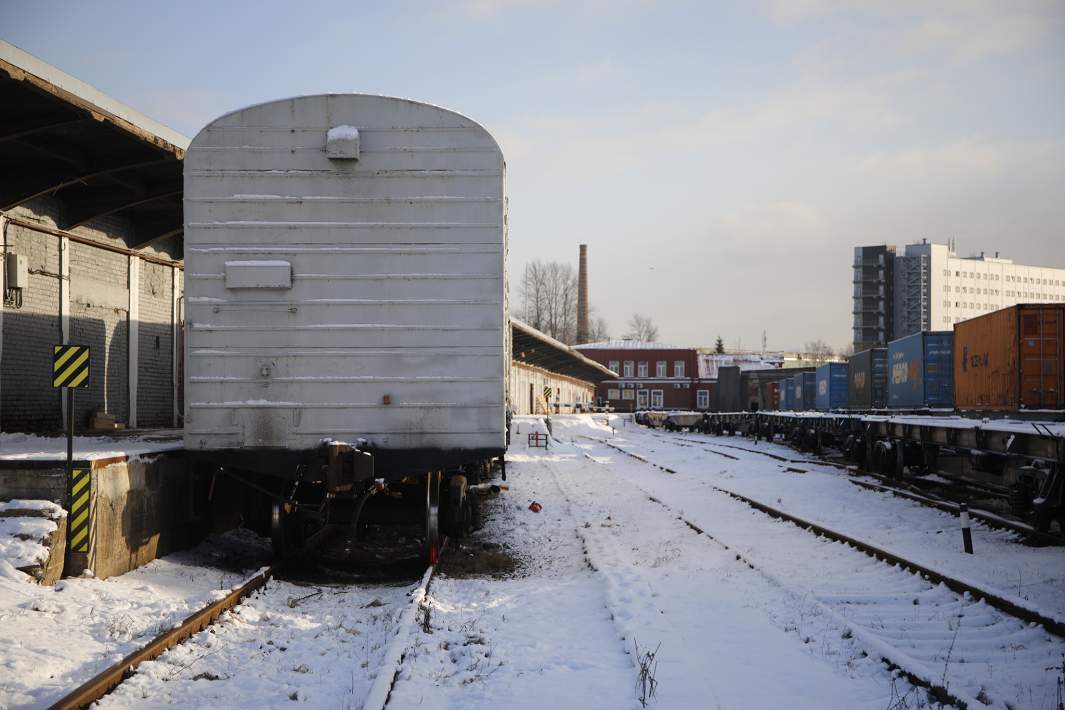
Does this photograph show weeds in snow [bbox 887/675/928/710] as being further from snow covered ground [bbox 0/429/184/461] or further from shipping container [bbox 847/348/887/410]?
shipping container [bbox 847/348/887/410]

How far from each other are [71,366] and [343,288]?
277 cm

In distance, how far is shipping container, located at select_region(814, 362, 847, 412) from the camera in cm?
3453

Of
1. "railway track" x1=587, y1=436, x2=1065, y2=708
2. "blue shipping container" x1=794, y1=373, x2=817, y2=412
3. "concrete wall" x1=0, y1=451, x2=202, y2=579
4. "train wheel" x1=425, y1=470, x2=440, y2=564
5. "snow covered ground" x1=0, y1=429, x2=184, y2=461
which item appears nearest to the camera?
"railway track" x1=587, y1=436, x2=1065, y2=708

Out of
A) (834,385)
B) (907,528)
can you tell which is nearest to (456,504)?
(907,528)

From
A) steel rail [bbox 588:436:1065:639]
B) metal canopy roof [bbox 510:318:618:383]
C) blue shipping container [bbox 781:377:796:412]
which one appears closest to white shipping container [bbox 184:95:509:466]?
steel rail [bbox 588:436:1065:639]

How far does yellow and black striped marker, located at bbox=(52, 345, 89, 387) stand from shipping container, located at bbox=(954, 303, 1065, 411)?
16.0 metres

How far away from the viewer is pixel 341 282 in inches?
344

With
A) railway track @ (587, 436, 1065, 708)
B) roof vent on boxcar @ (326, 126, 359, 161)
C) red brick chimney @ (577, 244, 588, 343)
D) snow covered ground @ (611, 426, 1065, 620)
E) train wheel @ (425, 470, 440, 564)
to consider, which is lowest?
snow covered ground @ (611, 426, 1065, 620)

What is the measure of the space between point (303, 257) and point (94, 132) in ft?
15.6

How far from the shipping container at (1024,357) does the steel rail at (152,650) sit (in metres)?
15.2

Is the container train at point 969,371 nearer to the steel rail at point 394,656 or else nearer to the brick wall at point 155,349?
the steel rail at point 394,656


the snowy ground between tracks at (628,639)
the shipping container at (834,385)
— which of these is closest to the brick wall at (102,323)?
the snowy ground between tracks at (628,639)

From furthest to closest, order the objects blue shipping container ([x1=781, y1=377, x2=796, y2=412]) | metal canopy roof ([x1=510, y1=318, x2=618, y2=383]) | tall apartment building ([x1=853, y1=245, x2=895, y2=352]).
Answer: tall apartment building ([x1=853, y1=245, x2=895, y2=352])
blue shipping container ([x1=781, y1=377, x2=796, y2=412])
metal canopy roof ([x1=510, y1=318, x2=618, y2=383])

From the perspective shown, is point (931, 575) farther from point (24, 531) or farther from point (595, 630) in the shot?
point (24, 531)
